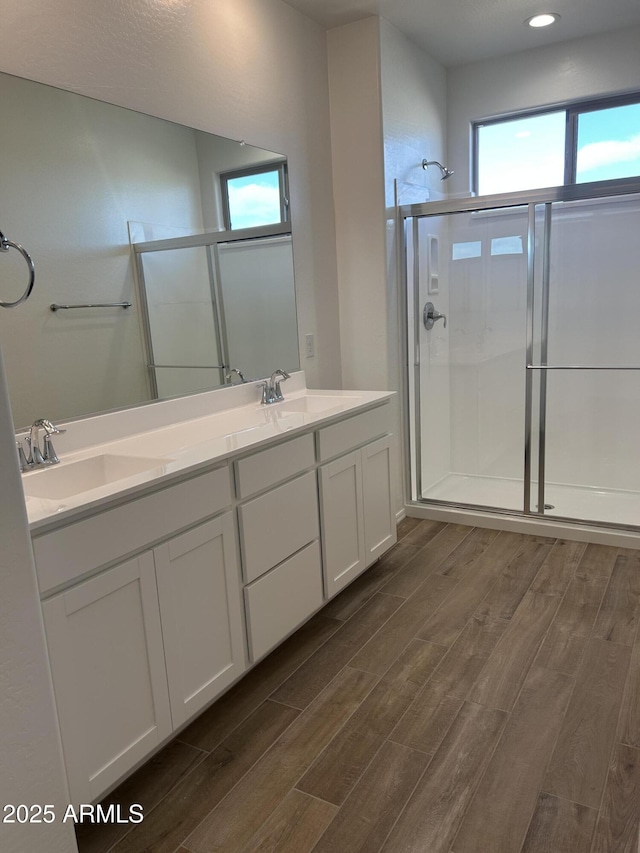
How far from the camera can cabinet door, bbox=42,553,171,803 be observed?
146 centimetres

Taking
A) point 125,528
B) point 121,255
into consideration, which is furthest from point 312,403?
point 125,528

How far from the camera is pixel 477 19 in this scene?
10.7 feet

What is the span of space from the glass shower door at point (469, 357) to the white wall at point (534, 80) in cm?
78

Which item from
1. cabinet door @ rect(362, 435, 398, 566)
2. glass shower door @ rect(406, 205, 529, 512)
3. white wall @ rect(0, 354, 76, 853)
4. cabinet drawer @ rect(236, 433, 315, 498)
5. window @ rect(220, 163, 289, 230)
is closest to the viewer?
white wall @ rect(0, 354, 76, 853)

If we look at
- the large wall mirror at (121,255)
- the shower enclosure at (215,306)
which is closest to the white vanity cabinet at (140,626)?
the large wall mirror at (121,255)

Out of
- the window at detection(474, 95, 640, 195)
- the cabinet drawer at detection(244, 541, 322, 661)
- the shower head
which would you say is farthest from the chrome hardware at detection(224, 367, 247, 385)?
the window at detection(474, 95, 640, 195)

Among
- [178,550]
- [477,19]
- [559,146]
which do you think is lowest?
[178,550]

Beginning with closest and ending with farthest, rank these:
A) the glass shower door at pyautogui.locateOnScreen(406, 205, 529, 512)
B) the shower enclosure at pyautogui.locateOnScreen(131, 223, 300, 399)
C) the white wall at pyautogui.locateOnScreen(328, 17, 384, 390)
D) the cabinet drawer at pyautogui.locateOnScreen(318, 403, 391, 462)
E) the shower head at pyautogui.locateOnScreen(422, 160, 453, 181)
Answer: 1. the shower enclosure at pyautogui.locateOnScreen(131, 223, 300, 399)
2. the cabinet drawer at pyautogui.locateOnScreen(318, 403, 391, 462)
3. the white wall at pyautogui.locateOnScreen(328, 17, 384, 390)
4. the glass shower door at pyautogui.locateOnScreen(406, 205, 529, 512)
5. the shower head at pyautogui.locateOnScreen(422, 160, 453, 181)

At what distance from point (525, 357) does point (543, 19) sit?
5.83 feet

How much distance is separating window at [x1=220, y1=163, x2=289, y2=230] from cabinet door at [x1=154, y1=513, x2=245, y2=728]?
1.43 metres

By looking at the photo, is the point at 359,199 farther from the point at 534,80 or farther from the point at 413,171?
the point at 534,80

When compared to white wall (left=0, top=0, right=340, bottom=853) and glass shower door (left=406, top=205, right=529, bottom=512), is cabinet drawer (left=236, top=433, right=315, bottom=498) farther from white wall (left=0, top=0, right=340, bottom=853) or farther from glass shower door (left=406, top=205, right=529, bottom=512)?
glass shower door (left=406, top=205, right=529, bottom=512)

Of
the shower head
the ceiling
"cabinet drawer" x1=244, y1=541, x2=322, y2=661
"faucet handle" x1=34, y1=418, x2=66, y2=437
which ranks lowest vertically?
"cabinet drawer" x1=244, y1=541, x2=322, y2=661

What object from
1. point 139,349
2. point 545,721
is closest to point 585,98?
point 139,349
